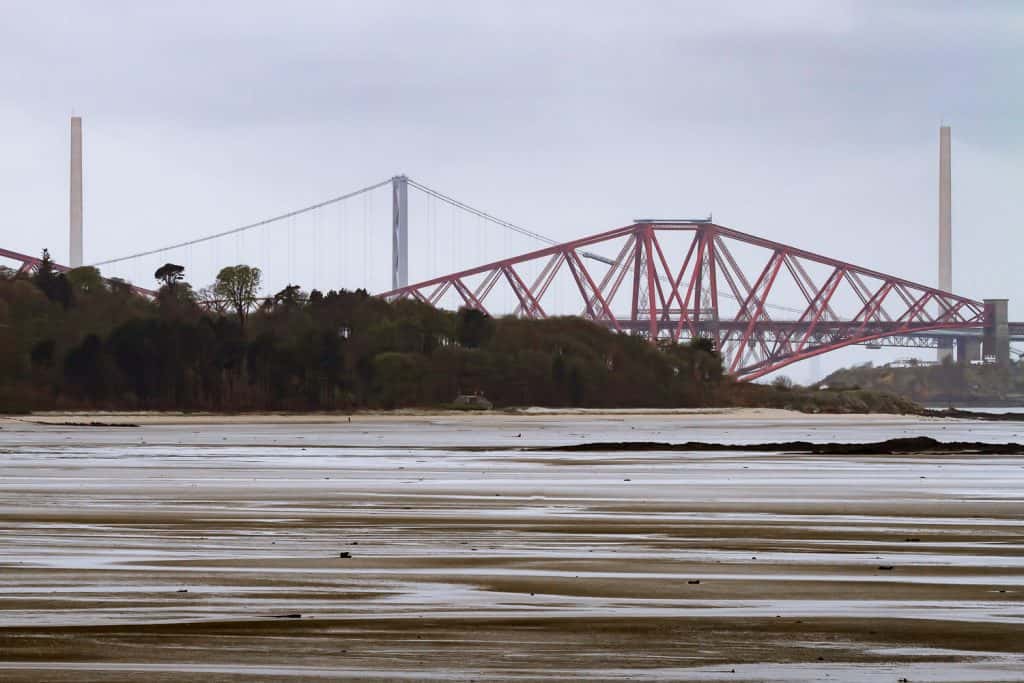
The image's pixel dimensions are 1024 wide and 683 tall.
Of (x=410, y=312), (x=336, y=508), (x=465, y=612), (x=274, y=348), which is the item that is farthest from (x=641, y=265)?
(x=465, y=612)

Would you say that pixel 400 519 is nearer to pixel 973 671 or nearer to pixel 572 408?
pixel 973 671

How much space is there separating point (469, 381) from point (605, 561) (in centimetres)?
8984

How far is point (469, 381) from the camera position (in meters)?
105

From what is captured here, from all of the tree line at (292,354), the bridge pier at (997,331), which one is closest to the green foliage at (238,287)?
the tree line at (292,354)

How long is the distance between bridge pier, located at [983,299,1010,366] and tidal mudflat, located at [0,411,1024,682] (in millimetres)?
144393

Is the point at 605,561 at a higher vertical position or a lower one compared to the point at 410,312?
lower

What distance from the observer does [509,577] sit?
45.7 feet

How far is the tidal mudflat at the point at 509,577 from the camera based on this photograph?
33.3 ft

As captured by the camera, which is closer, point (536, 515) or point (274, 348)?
point (536, 515)

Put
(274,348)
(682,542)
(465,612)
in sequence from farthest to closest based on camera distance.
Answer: (274,348) < (682,542) < (465,612)

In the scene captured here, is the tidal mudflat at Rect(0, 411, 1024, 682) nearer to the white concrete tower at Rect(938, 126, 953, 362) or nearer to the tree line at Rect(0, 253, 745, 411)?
the tree line at Rect(0, 253, 745, 411)

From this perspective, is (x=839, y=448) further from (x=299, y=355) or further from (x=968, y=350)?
(x=968, y=350)

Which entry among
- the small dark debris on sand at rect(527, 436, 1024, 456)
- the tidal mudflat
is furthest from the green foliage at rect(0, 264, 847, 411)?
the tidal mudflat

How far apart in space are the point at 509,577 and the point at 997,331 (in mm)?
160931
